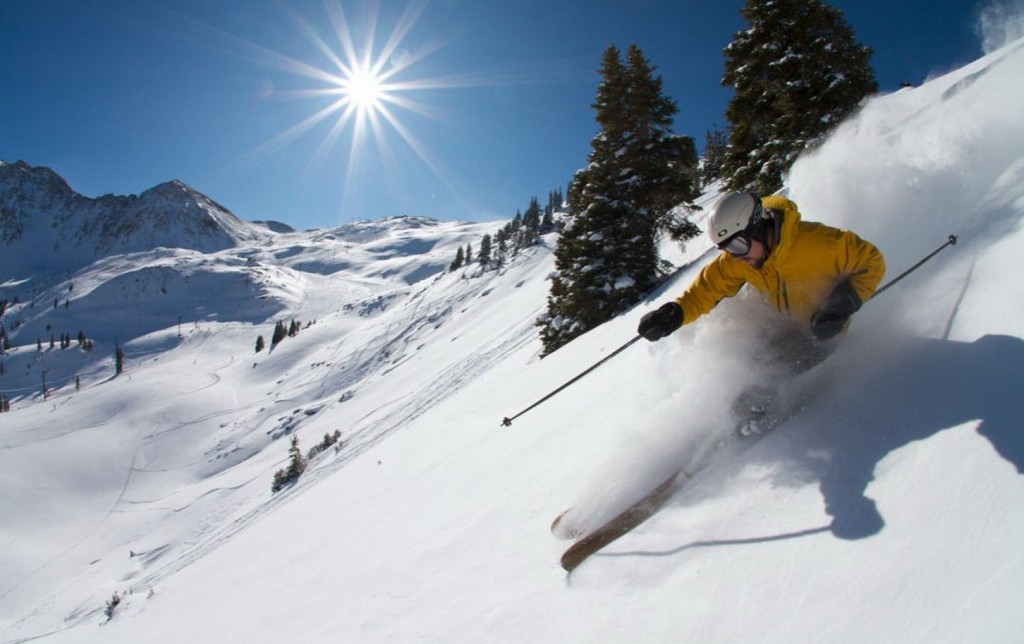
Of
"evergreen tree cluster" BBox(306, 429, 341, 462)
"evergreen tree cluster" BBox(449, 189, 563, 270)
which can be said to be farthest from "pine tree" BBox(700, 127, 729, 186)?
"evergreen tree cluster" BBox(306, 429, 341, 462)

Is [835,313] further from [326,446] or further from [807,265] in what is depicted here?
[326,446]

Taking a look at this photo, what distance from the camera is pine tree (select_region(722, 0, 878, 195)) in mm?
13195

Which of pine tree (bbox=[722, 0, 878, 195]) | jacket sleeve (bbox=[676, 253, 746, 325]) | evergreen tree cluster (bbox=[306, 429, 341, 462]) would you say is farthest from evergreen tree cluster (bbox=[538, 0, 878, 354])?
evergreen tree cluster (bbox=[306, 429, 341, 462])

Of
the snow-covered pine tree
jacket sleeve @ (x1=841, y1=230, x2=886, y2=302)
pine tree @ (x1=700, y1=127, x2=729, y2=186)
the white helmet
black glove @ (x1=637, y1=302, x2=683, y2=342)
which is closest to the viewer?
jacket sleeve @ (x1=841, y1=230, x2=886, y2=302)

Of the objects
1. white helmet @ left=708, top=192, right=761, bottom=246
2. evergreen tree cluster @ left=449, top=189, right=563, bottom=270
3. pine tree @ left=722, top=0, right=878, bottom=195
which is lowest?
white helmet @ left=708, top=192, right=761, bottom=246

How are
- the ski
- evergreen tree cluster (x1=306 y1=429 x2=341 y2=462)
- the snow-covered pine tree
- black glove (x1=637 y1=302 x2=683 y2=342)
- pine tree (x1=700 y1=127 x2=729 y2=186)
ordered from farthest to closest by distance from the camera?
pine tree (x1=700 y1=127 x2=729 y2=186), evergreen tree cluster (x1=306 y1=429 x2=341 y2=462), the snow-covered pine tree, black glove (x1=637 y1=302 x2=683 y2=342), the ski

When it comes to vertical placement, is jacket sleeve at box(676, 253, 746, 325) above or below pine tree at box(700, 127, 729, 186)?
below

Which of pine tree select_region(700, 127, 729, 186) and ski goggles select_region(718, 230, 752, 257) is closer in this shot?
ski goggles select_region(718, 230, 752, 257)

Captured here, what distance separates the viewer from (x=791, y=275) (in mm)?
3965

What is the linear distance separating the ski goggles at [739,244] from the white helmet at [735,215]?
0.15 feet

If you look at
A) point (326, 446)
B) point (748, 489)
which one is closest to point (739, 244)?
point (748, 489)

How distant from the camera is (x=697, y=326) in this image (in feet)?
15.8

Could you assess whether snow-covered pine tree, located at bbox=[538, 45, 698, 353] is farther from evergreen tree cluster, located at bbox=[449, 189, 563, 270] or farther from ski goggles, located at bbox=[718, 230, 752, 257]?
evergreen tree cluster, located at bbox=[449, 189, 563, 270]

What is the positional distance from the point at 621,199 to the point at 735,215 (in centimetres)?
1430
